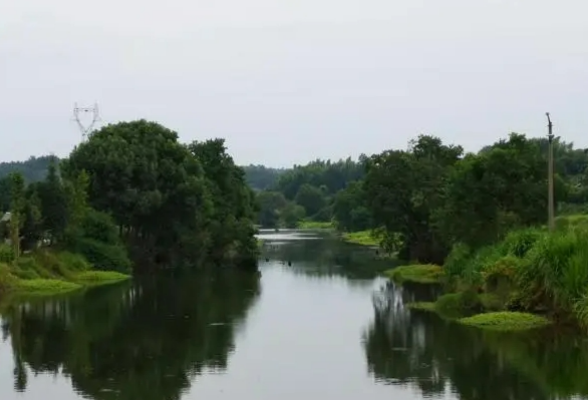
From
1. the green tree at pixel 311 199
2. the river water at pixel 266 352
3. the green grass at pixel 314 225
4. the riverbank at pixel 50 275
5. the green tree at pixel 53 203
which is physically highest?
the green tree at pixel 311 199

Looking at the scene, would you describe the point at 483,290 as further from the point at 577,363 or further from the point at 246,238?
the point at 246,238

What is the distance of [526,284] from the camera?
1243 inches

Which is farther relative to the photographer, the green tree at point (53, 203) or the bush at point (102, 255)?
the bush at point (102, 255)

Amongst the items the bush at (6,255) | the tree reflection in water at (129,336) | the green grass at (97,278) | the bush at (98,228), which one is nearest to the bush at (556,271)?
the tree reflection in water at (129,336)

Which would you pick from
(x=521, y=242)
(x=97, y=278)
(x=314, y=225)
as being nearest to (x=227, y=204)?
(x=97, y=278)

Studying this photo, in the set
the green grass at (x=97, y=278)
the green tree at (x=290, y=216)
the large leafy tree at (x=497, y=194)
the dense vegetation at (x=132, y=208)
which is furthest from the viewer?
the green tree at (x=290, y=216)

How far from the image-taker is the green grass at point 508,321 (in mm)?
30266

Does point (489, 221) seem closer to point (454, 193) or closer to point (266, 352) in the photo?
point (454, 193)

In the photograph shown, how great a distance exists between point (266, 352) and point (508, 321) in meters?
8.45

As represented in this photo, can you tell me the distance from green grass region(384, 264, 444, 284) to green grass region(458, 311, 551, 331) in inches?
733

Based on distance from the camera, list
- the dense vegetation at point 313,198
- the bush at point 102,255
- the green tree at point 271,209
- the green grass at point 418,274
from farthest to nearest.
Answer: the green tree at point 271,209 < the dense vegetation at point 313,198 < the bush at point 102,255 < the green grass at point 418,274

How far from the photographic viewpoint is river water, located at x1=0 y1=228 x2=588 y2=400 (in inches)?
843

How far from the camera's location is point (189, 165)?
6444 centimetres

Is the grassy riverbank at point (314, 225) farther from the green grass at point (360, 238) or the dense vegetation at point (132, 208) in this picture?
the dense vegetation at point (132, 208)
